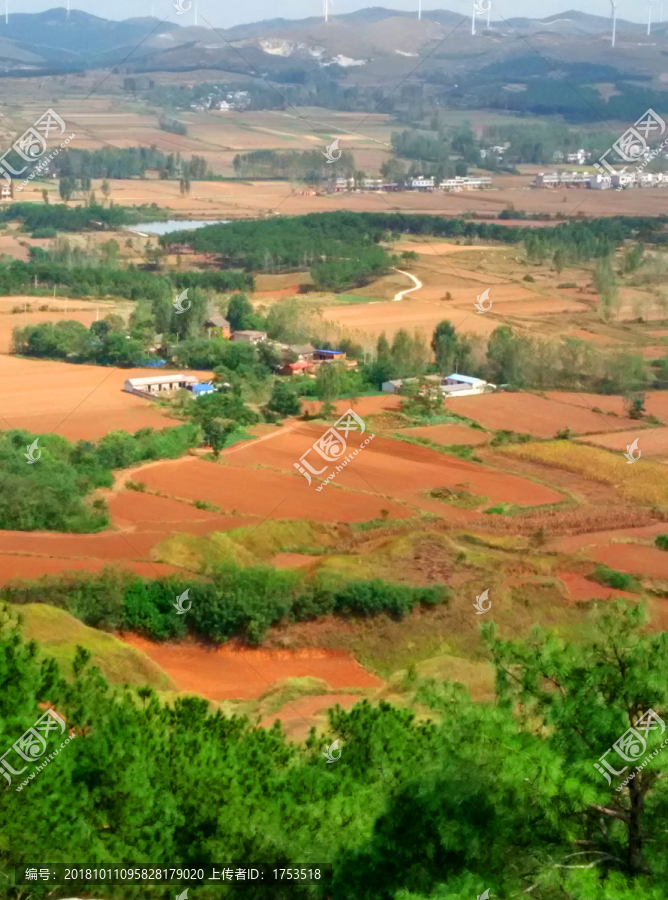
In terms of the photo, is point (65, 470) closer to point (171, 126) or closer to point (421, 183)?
point (421, 183)

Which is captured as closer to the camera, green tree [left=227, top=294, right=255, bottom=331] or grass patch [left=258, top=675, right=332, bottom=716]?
grass patch [left=258, top=675, right=332, bottom=716]

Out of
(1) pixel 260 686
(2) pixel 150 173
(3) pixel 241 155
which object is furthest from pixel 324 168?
(1) pixel 260 686

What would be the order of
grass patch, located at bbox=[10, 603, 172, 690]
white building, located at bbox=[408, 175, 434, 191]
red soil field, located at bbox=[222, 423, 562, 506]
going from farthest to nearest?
white building, located at bbox=[408, 175, 434, 191] → red soil field, located at bbox=[222, 423, 562, 506] → grass patch, located at bbox=[10, 603, 172, 690]

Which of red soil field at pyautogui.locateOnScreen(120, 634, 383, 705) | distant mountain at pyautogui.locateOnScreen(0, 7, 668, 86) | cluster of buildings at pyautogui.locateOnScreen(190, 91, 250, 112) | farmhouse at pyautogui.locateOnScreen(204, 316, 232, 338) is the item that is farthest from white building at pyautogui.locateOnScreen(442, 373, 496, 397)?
cluster of buildings at pyautogui.locateOnScreen(190, 91, 250, 112)

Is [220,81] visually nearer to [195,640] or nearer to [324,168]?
[324,168]

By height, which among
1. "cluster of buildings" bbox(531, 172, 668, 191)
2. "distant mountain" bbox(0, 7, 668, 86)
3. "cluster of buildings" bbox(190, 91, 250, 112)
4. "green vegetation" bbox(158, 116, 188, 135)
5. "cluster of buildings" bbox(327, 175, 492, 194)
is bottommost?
"cluster of buildings" bbox(327, 175, 492, 194)

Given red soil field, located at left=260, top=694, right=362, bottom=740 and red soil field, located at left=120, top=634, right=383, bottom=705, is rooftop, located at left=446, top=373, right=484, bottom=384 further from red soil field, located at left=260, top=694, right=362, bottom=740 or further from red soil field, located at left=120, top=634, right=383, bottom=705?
red soil field, located at left=260, top=694, right=362, bottom=740

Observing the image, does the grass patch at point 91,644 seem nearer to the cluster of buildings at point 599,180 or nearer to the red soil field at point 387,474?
the red soil field at point 387,474
